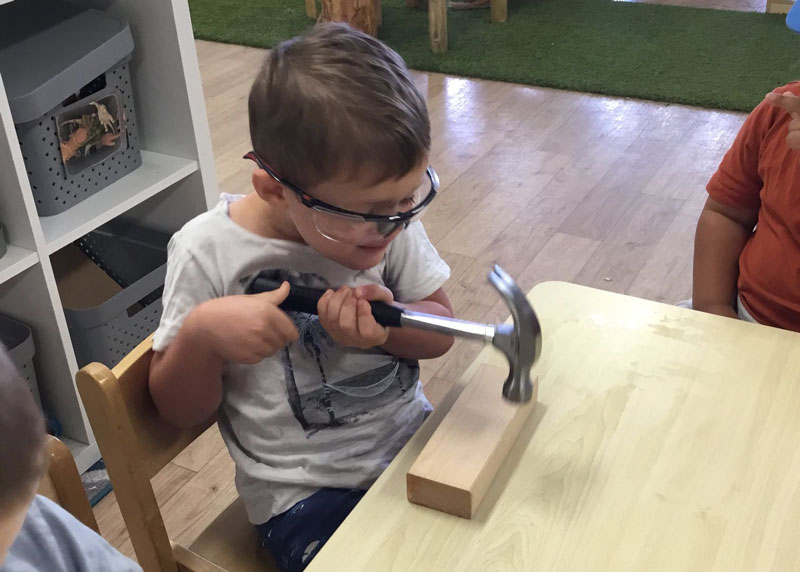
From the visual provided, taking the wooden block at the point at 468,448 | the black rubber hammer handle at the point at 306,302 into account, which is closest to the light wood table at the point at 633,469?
Answer: the wooden block at the point at 468,448

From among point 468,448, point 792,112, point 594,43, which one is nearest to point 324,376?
point 468,448

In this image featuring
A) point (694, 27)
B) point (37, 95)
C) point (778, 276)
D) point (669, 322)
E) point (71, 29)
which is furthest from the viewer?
point (694, 27)

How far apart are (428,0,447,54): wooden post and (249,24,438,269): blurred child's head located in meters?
2.94

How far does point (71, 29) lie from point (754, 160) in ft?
4.01

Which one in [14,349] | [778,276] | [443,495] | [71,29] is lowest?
[14,349]

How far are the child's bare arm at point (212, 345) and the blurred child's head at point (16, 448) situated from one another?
0.91 ft

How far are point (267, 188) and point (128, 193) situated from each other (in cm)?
89

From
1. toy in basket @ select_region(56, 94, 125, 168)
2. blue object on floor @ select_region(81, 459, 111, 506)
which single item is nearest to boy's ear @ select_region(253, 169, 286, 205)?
toy in basket @ select_region(56, 94, 125, 168)

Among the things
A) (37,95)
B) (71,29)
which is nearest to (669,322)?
(37,95)

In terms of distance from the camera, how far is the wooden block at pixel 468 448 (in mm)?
756

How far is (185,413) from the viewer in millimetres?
946

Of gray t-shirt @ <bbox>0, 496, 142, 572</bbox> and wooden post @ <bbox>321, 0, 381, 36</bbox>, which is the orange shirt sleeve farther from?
wooden post @ <bbox>321, 0, 381, 36</bbox>

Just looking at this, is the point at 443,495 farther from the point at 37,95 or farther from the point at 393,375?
the point at 37,95

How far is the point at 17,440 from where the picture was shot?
557mm
